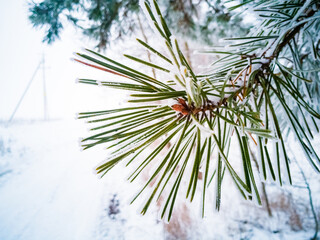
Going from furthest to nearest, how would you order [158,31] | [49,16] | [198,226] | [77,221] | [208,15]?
[77,221], [198,226], [208,15], [49,16], [158,31]

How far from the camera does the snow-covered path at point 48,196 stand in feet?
7.13

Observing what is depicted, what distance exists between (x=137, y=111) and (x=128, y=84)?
0.05 m

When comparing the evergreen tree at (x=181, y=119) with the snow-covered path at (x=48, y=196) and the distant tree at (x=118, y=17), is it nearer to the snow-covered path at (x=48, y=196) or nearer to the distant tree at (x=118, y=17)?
the distant tree at (x=118, y=17)

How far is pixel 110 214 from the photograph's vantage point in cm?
250

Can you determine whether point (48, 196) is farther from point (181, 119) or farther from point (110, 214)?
point (181, 119)

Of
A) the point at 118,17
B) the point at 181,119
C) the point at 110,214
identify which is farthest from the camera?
the point at 110,214

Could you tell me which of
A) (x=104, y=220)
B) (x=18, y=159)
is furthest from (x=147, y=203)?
(x=18, y=159)

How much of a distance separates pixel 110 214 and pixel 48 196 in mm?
1164

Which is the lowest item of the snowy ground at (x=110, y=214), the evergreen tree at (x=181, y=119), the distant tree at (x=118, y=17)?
the snowy ground at (x=110, y=214)

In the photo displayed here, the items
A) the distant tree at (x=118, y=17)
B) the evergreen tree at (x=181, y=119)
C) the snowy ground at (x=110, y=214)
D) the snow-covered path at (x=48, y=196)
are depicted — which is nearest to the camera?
the evergreen tree at (x=181, y=119)

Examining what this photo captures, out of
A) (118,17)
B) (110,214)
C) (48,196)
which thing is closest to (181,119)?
(118,17)

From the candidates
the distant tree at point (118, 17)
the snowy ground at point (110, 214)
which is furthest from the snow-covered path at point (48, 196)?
the distant tree at point (118, 17)

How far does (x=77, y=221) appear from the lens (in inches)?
92.0

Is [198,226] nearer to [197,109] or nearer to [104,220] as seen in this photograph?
[104,220]
